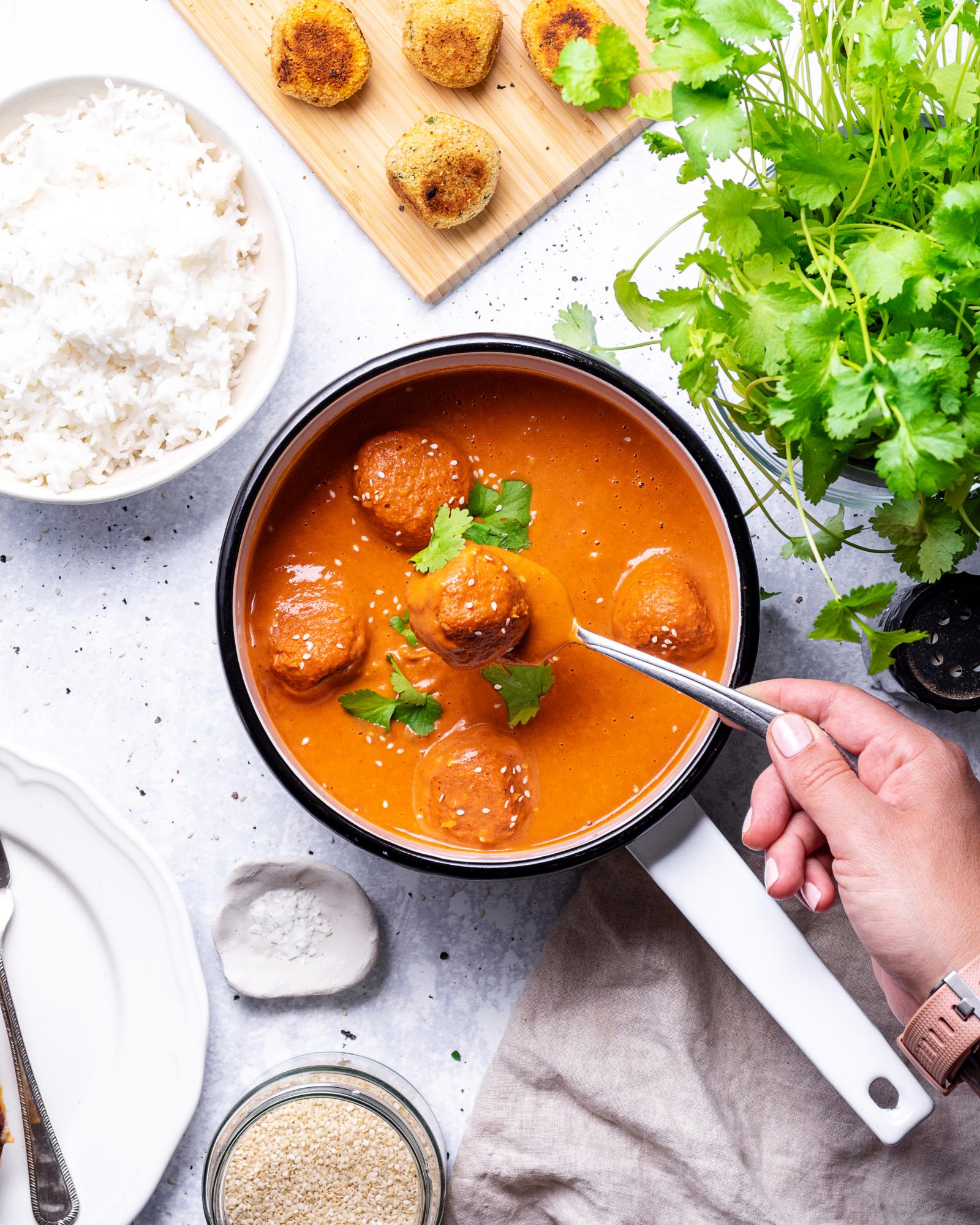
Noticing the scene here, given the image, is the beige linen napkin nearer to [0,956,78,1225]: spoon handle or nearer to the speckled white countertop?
the speckled white countertop

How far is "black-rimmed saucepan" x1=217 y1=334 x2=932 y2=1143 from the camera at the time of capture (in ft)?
5.53

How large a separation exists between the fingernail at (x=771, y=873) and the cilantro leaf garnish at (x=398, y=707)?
0.58 metres

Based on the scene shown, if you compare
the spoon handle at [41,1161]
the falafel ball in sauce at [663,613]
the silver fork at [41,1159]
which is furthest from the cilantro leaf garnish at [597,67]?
the spoon handle at [41,1161]

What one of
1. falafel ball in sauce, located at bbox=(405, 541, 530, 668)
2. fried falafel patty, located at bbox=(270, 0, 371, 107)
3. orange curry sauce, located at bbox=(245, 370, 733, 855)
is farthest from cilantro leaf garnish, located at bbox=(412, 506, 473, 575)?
fried falafel patty, located at bbox=(270, 0, 371, 107)

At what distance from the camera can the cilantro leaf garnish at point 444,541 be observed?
1.68m

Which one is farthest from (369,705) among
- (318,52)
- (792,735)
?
(318,52)

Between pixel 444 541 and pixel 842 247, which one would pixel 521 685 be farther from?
pixel 842 247

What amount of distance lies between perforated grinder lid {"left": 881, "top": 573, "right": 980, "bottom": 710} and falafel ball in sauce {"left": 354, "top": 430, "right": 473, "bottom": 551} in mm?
772

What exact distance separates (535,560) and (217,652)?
0.64 meters

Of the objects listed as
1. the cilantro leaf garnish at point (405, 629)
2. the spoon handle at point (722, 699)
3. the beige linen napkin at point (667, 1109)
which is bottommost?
the beige linen napkin at point (667, 1109)

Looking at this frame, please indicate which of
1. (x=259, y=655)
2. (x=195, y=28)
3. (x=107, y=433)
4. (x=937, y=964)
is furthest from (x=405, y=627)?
(x=195, y=28)

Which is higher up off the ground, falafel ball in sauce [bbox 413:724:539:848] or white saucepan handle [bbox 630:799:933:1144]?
falafel ball in sauce [bbox 413:724:539:848]

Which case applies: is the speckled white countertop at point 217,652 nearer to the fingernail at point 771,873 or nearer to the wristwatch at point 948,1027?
the fingernail at point 771,873

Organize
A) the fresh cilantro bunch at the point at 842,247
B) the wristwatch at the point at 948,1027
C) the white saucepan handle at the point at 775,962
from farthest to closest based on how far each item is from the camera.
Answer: the white saucepan handle at the point at 775,962 → the wristwatch at the point at 948,1027 → the fresh cilantro bunch at the point at 842,247
